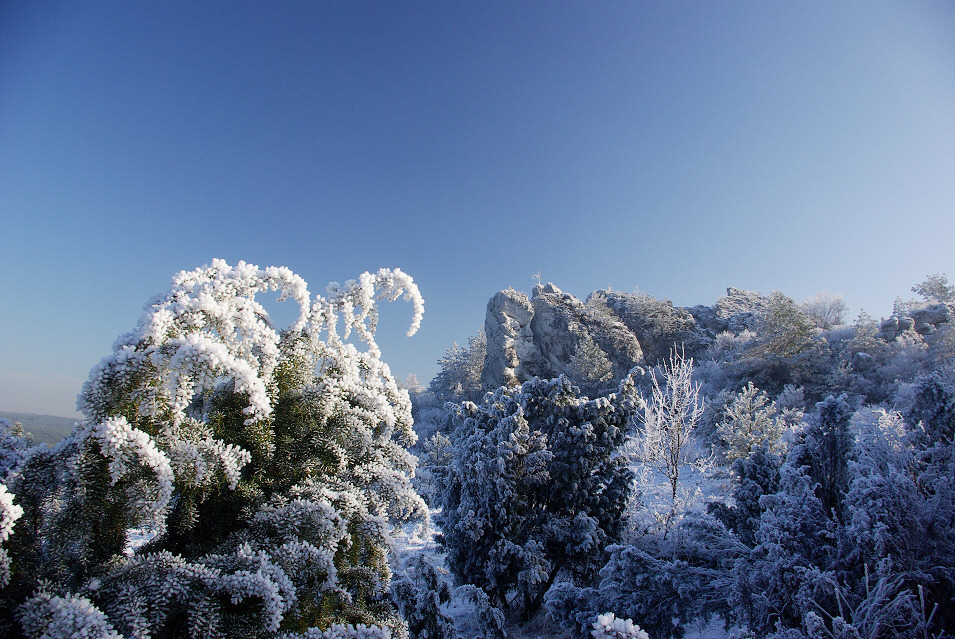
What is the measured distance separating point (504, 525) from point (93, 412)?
613cm

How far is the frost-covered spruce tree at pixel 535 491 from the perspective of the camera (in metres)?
6.66

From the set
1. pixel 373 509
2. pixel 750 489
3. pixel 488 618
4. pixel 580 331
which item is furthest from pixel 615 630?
pixel 580 331

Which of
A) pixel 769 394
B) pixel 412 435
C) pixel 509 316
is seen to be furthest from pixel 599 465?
pixel 509 316

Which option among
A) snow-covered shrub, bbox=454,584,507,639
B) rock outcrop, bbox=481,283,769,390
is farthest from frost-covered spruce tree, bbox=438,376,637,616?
rock outcrop, bbox=481,283,769,390

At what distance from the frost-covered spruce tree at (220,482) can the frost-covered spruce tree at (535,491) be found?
4.03 metres

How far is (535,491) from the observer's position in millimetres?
7281

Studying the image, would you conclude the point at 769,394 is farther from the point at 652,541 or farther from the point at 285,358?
the point at 285,358

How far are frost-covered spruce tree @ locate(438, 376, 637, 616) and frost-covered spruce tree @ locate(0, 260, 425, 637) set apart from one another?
4.03 metres

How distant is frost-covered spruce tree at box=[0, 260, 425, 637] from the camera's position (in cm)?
176

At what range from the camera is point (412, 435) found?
3.10 meters

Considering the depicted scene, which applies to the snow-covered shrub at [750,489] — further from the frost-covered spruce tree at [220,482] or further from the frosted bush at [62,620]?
the frosted bush at [62,620]

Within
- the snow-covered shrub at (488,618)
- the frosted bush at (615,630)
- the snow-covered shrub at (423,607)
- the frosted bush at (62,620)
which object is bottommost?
the snow-covered shrub at (488,618)

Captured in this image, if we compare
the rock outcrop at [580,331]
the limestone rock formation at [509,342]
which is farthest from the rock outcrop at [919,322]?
the limestone rock formation at [509,342]

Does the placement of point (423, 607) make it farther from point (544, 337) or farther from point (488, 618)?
point (544, 337)
